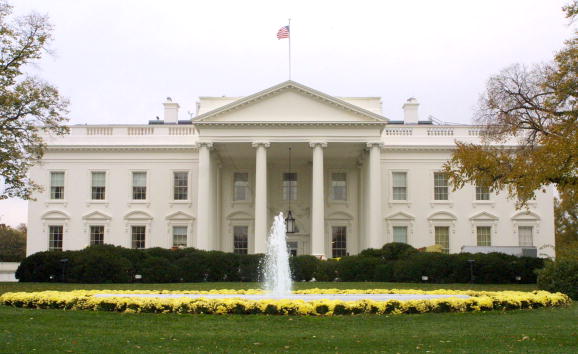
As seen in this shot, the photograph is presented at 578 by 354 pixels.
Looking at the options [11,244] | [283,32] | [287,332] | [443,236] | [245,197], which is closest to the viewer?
[287,332]

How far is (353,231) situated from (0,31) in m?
26.5

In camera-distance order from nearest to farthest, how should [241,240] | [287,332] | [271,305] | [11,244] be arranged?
[287,332]
[271,305]
[241,240]
[11,244]

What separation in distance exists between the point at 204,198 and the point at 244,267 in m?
9.29

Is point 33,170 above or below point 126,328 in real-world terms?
above

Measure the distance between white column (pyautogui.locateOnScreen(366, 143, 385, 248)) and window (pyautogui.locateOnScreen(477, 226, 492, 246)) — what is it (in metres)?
8.33

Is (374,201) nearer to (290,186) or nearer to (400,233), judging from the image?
(400,233)

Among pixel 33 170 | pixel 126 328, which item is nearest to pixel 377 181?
pixel 33 170

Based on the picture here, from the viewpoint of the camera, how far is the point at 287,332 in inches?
531

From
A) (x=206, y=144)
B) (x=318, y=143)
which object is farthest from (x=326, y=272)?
(x=206, y=144)

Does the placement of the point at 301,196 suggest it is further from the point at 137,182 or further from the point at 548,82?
the point at 548,82

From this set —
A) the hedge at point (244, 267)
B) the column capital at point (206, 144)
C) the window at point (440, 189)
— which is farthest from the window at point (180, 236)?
the window at point (440, 189)

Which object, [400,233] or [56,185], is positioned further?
[56,185]

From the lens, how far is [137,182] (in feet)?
151

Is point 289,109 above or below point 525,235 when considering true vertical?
above
